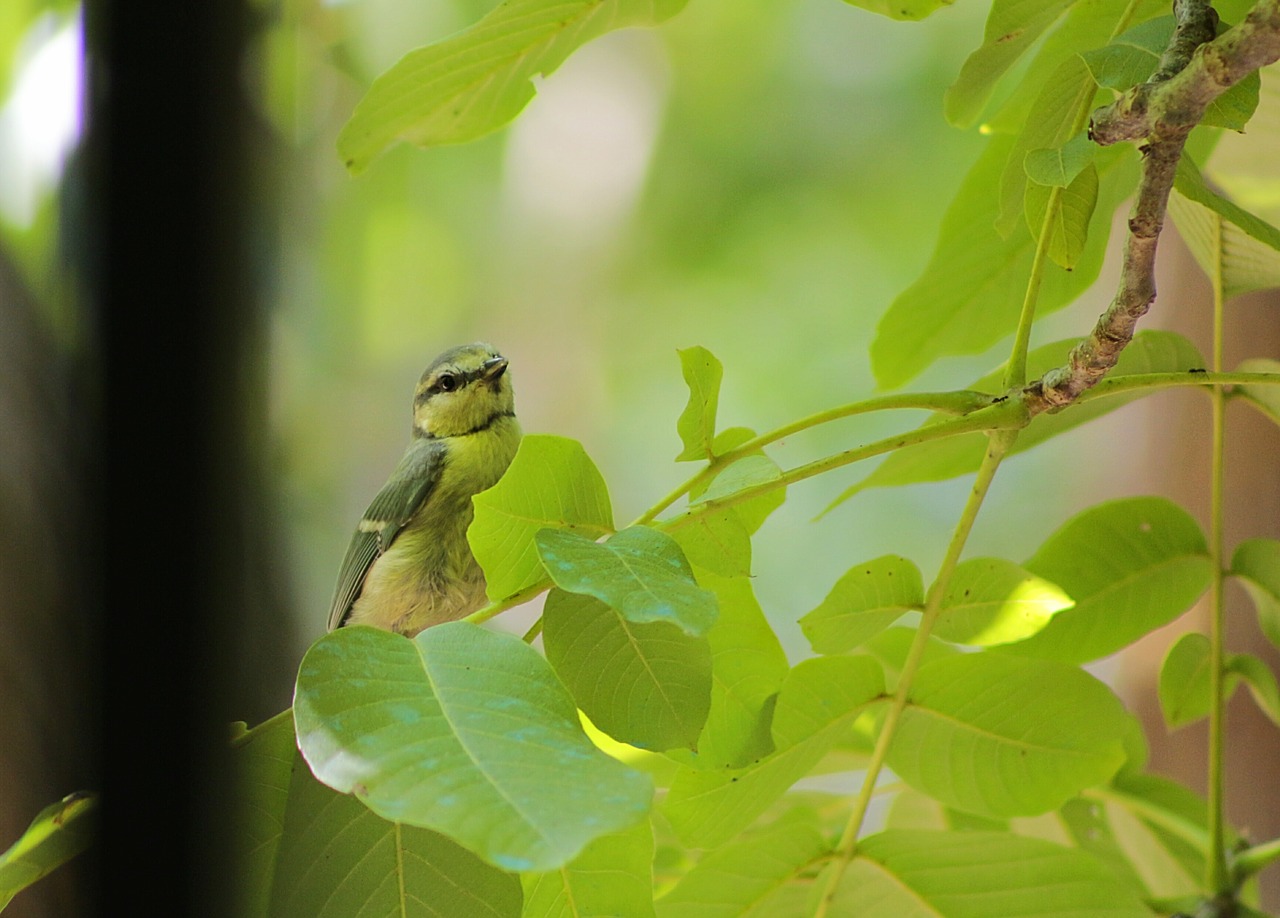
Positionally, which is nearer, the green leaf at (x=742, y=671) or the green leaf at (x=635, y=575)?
the green leaf at (x=635, y=575)

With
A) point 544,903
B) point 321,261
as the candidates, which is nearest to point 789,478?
point 544,903

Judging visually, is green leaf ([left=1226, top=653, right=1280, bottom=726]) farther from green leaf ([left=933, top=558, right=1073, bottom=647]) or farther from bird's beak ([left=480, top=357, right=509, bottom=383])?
bird's beak ([left=480, top=357, right=509, bottom=383])

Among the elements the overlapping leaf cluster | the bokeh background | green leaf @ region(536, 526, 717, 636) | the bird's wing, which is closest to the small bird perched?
the bird's wing

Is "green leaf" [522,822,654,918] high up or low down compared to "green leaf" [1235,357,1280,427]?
down

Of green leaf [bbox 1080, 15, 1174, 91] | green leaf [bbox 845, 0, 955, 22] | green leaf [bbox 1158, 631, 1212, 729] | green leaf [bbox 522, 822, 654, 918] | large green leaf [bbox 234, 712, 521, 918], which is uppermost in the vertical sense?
green leaf [bbox 845, 0, 955, 22]

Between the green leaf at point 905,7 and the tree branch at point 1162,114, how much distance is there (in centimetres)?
14

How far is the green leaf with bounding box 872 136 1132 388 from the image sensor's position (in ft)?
2.14

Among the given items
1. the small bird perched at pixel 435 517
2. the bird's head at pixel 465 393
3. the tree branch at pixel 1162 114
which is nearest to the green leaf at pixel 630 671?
the tree branch at pixel 1162 114

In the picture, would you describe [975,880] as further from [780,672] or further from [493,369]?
[493,369]

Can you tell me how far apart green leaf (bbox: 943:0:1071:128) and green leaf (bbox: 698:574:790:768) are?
29 centimetres

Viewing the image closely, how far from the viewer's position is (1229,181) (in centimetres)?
92

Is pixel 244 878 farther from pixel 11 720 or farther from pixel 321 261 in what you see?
pixel 321 261

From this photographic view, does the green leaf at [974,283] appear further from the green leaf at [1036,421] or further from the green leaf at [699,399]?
the green leaf at [699,399]

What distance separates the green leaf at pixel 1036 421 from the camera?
61 centimetres
